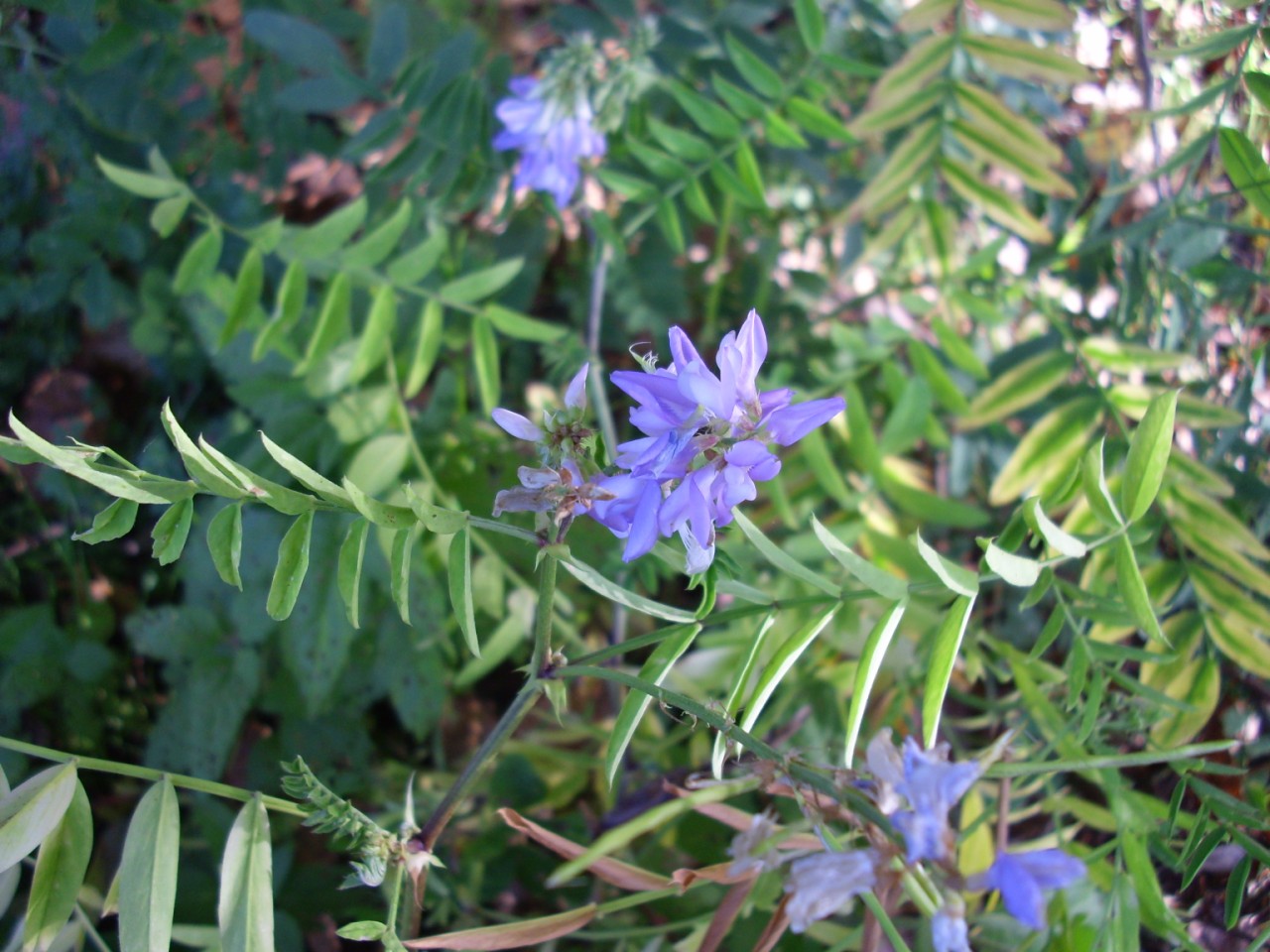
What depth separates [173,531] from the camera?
877 millimetres

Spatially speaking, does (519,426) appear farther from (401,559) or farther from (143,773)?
(143,773)

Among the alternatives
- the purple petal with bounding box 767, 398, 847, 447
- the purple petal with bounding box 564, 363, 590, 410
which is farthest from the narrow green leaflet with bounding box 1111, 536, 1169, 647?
the purple petal with bounding box 564, 363, 590, 410

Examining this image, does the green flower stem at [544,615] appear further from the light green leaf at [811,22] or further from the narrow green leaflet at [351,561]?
the light green leaf at [811,22]

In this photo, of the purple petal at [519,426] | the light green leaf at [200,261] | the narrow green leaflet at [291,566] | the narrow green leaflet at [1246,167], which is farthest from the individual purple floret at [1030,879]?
the light green leaf at [200,261]

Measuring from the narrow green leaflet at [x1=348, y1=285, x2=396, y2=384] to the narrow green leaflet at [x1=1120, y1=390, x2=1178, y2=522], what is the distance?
109 centimetres

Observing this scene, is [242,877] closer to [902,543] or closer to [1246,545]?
[902,543]

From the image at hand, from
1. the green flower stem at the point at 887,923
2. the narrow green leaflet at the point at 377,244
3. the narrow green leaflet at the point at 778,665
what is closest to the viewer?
the green flower stem at the point at 887,923

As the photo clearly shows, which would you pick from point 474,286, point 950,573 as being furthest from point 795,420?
point 474,286

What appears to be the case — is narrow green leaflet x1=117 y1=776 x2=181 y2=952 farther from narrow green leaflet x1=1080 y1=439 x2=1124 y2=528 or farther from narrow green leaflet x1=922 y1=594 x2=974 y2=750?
narrow green leaflet x1=1080 y1=439 x2=1124 y2=528

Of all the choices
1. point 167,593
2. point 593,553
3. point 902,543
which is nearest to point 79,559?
point 167,593

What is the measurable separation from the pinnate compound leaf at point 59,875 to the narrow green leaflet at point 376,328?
77cm

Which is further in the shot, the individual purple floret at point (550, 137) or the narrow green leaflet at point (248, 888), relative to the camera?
the individual purple floret at point (550, 137)

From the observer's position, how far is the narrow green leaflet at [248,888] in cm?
91

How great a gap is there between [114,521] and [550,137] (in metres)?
1.06
